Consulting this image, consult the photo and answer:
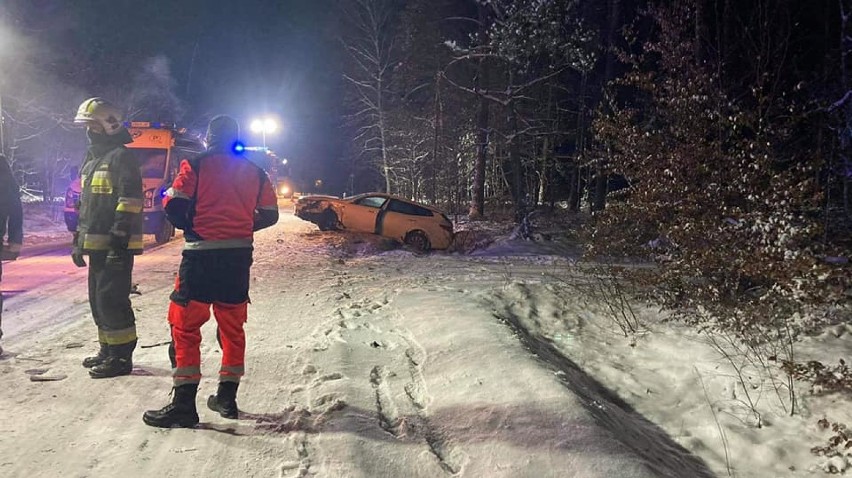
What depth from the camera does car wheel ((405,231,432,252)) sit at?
1520cm

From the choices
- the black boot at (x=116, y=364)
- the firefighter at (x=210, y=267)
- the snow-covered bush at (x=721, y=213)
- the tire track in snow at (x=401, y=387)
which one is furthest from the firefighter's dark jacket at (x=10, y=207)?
the snow-covered bush at (x=721, y=213)

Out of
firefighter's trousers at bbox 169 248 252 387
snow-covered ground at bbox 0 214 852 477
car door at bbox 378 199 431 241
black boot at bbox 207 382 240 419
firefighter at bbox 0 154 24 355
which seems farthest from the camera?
car door at bbox 378 199 431 241

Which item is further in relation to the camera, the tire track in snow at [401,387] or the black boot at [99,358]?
the black boot at [99,358]

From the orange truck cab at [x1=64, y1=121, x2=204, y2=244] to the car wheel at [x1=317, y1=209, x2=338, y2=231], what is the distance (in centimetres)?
403

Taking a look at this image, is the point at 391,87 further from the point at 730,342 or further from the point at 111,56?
the point at 730,342

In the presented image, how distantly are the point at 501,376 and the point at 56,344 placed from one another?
426 centimetres

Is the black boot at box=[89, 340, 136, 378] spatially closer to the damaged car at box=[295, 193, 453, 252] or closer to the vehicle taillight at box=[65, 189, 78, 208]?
the vehicle taillight at box=[65, 189, 78, 208]

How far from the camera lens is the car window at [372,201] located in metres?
15.5

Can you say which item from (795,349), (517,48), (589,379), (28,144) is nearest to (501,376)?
(589,379)

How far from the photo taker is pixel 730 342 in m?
5.51

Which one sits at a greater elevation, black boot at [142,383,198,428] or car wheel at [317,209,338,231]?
car wheel at [317,209,338,231]

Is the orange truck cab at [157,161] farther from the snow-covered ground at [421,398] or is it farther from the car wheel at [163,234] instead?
the snow-covered ground at [421,398]

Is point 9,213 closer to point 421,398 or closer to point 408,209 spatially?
Answer: point 421,398

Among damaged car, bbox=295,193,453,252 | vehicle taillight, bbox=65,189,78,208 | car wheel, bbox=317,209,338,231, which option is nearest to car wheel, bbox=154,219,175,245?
vehicle taillight, bbox=65,189,78,208
